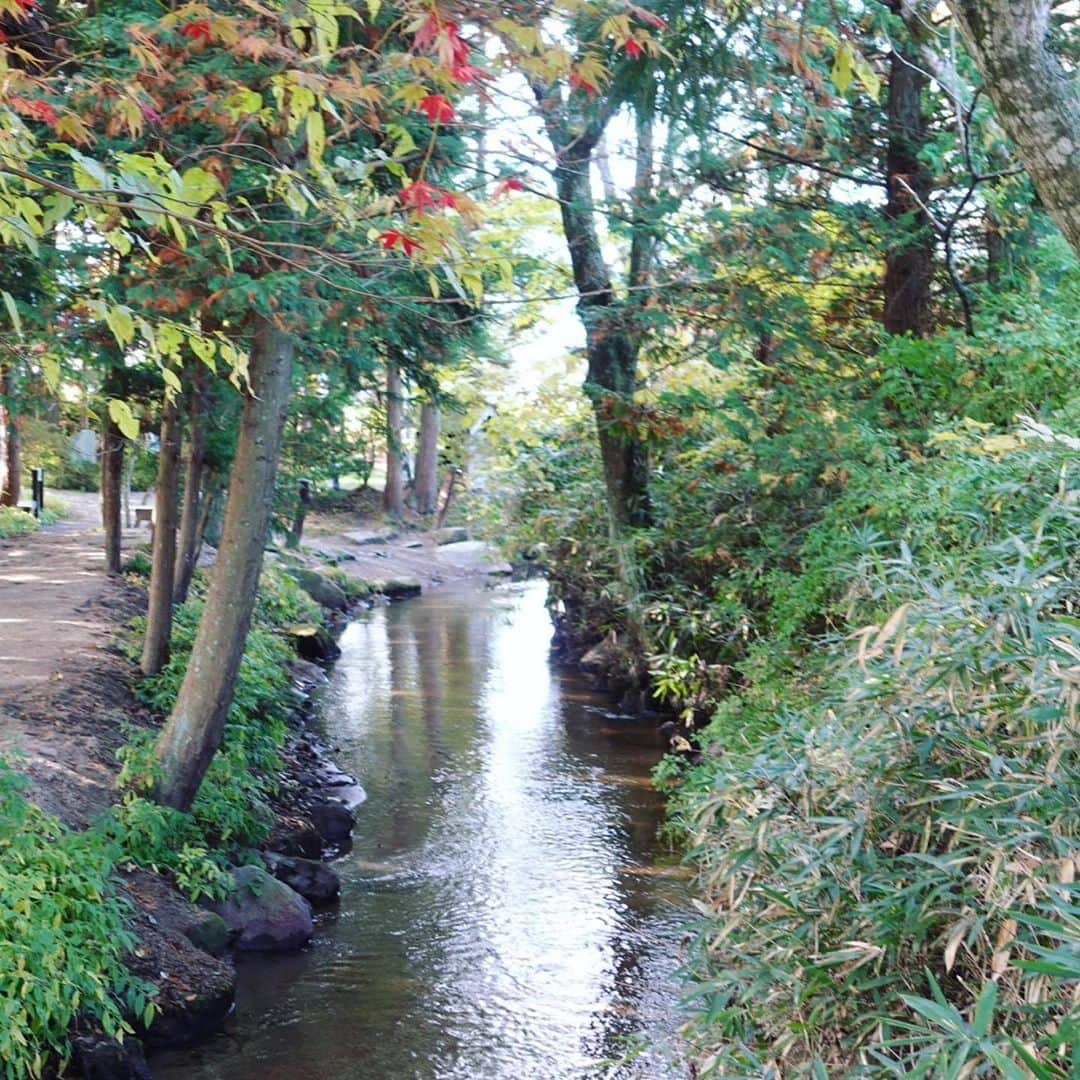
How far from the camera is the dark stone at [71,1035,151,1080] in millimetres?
4961

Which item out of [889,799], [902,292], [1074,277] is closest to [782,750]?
[889,799]

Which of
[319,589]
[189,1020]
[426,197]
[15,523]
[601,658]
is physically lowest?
[189,1020]

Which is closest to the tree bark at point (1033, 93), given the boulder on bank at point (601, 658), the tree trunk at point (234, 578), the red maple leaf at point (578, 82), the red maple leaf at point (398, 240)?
the red maple leaf at point (578, 82)

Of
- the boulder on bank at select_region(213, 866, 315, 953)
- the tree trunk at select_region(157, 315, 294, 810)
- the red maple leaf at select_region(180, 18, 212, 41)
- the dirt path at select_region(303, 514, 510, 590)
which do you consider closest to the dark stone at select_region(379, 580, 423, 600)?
the dirt path at select_region(303, 514, 510, 590)

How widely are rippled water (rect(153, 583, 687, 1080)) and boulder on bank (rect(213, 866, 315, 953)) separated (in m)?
0.14

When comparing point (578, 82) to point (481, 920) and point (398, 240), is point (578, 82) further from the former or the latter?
point (481, 920)

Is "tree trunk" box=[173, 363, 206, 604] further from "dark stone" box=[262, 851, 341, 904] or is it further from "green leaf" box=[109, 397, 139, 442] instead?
"green leaf" box=[109, 397, 139, 442]

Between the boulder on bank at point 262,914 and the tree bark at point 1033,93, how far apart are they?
18.9 feet

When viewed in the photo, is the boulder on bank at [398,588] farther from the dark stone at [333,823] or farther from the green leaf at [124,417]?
the green leaf at [124,417]

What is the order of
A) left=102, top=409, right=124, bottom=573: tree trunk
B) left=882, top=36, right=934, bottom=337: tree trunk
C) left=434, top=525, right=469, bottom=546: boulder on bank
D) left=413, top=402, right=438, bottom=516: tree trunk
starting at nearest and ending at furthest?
left=882, top=36, right=934, bottom=337: tree trunk → left=102, top=409, right=124, bottom=573: tree trunk → left=434, top=525, right=469, bottom=546: boulder on bank → left=413, top=402, right=438, bottom=516: tree trunk

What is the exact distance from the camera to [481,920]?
7.40 m

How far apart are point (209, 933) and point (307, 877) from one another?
1261 mm

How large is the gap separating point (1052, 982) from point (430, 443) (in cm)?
2819

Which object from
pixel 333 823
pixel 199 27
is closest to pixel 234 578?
pixel 333 823
